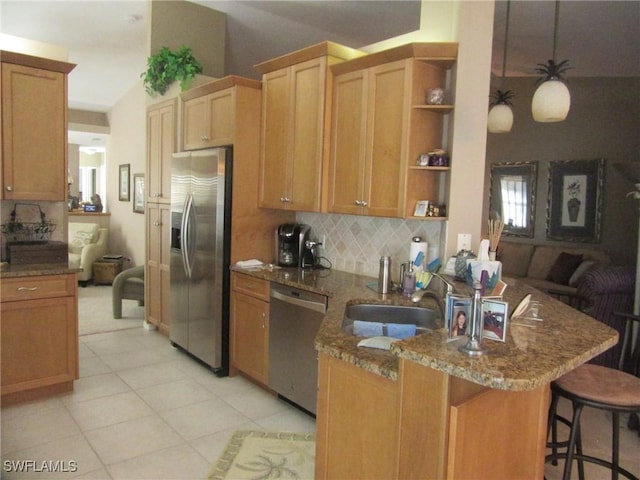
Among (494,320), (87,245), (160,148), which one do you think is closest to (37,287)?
(160,148)

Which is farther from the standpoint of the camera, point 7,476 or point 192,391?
point 192,391

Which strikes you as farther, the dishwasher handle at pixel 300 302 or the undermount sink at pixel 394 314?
the dishwasher handle at pixel 300 302

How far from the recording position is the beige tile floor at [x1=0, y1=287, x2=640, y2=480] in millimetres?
2566

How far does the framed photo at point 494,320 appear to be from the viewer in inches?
59.8

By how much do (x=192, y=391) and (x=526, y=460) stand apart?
96.4 inches

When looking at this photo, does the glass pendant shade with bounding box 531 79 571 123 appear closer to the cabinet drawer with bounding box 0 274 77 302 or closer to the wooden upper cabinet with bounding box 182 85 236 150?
the wooden upper cabinet with bounding box 182 85 236 150

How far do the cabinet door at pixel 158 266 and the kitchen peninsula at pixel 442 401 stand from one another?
3.02m

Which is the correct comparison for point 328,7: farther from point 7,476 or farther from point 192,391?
point 7,476

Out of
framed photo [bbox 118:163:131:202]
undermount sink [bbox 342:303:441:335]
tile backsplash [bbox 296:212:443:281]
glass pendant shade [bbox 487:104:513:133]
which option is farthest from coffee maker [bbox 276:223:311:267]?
framed photo [bbox 118:163:131:202]

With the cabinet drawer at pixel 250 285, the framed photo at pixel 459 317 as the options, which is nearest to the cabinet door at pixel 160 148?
the cabinet drawer at pixel 250 285

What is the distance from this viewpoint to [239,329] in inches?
145

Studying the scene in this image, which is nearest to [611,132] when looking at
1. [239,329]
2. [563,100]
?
[563,100]

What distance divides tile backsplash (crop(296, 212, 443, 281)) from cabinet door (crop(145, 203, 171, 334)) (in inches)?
59.3

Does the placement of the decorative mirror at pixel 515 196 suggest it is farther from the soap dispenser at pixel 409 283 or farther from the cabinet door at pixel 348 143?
the soap dispenser at pixel 409 283
